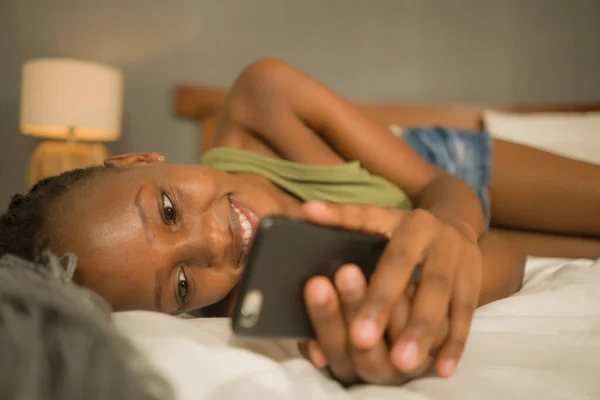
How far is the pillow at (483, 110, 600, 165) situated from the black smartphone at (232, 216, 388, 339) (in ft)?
3.83

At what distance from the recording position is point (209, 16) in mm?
1943

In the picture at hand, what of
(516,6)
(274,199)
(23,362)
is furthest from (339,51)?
(23,362)

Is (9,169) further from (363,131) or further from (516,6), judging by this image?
(516,6)

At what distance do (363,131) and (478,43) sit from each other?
1.19 m

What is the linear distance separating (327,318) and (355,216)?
0.10 meters

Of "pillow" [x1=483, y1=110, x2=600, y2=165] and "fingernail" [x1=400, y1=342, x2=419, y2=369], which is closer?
"fingernail" [x1=400, y1=342, x2=419, y2=369]

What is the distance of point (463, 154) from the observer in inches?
45.9

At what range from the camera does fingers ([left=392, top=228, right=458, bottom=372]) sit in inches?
13.6

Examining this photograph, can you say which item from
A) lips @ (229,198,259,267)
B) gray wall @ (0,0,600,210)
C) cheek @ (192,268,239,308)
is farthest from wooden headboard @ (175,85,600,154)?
cheek @ (192,268,239,308)

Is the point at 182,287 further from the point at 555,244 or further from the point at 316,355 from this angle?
the point at 555,244

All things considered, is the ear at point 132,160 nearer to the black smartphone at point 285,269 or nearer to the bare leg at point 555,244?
the black smartphone at point 285,269

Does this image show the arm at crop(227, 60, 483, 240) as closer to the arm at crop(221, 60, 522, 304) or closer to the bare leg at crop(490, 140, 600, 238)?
the arm at crop(221, 60, 522, 304)

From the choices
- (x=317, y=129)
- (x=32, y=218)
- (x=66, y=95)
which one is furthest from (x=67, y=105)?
(x=32, y=218)

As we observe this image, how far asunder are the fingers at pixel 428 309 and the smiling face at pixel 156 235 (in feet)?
1.14
